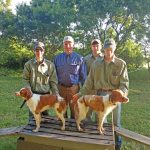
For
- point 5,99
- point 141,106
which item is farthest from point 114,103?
point 5,99

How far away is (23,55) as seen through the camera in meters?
23.8

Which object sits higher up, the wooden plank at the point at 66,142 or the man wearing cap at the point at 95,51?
the man wearing cap at the point at 95,51

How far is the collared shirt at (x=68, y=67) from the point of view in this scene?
5965mm

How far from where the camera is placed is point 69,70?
5.96 metres

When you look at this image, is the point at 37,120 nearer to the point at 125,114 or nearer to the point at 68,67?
the point at 68,67

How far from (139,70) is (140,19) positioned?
4.57 metres

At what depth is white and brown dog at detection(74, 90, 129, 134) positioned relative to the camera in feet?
15.4

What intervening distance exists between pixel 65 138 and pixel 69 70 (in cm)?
147

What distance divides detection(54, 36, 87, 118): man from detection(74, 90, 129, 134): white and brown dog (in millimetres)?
876

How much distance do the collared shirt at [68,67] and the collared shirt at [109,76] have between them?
1.90 feet

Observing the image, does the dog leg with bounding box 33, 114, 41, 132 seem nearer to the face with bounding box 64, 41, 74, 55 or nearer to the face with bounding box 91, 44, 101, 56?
the face with bounding box 64, 41, 74, 55

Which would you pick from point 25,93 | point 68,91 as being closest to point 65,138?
point 25,93

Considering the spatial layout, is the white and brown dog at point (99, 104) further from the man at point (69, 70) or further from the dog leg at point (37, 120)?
the man at point (69, 70)

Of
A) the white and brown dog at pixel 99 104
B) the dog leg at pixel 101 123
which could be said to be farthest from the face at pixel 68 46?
the dog leg at pixel 101 123
